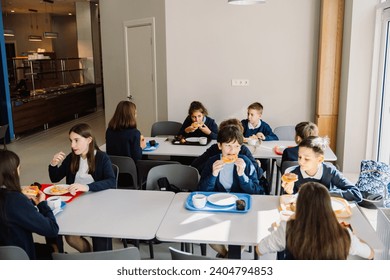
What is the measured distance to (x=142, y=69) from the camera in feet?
20.5

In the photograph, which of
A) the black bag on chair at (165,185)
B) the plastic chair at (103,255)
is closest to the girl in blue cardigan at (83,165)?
the black bag on chair at (165,185)

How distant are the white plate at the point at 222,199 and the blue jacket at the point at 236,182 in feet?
0.64

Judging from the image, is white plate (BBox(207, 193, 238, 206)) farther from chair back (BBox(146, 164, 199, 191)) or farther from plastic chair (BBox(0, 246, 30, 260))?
plastic chair (BBox(0, 246, 30, 260))

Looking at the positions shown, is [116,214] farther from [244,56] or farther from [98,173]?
[244,56]

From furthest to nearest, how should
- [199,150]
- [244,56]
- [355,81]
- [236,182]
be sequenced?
[244,56] → [355,81] → [199,150] → [236,182]

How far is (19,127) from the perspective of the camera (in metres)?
7.99

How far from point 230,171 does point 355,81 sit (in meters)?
2.94

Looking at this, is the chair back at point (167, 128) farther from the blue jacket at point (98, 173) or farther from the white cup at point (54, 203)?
the white cup at point (54, 203)

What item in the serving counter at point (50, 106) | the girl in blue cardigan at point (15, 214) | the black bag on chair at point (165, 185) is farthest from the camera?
the serving counter at point (50, 106)

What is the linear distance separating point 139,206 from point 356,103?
141 inches

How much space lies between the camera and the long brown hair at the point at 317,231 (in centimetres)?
168

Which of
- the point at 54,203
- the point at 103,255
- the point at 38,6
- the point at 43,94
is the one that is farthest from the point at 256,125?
the point at 38,6

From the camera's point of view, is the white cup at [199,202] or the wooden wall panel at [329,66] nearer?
the white cup at [199,202]

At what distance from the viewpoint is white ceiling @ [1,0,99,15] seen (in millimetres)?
10539
